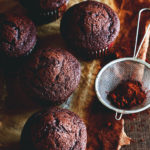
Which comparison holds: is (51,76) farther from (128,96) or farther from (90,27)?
(128,96)

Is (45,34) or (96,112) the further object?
(45,34)

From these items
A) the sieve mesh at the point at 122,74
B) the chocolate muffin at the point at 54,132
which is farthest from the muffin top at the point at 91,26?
the chocolate muffin at the point at 54,132

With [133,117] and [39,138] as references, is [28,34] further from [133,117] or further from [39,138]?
[133,117]

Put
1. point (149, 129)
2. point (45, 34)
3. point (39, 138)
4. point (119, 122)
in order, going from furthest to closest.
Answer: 1. point (45, 34)
2. point (149, 129)
3. point (119, 122)
4. point (39, 138)

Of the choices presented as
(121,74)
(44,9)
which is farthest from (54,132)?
(44,9)

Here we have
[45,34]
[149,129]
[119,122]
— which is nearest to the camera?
[119,122]

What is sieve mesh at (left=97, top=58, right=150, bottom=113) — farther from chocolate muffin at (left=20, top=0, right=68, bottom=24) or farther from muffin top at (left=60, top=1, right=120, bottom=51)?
chocolate muffin at (left=20, top=0, right=68, bottom=24)

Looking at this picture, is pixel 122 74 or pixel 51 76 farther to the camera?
pixel 122 74

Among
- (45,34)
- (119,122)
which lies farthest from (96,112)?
(45,34)
